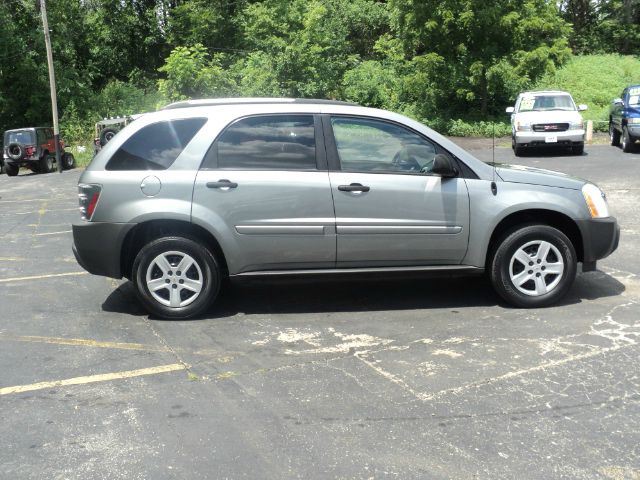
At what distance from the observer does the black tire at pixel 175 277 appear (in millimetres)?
5660

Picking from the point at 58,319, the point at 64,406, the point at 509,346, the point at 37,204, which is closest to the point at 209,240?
the point at 58,319

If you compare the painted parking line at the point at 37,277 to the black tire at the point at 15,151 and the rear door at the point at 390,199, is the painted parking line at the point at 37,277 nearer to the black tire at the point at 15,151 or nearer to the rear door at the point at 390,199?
the rear door at the point at 390,199

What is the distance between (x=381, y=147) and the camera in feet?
19.0

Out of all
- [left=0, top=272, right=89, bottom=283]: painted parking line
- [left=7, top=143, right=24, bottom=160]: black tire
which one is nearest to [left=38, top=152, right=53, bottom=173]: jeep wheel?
[left=7, top=143, right=24, bottom=160]: black tire

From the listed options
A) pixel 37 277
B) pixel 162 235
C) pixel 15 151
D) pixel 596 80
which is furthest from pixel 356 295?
pixel 596 80

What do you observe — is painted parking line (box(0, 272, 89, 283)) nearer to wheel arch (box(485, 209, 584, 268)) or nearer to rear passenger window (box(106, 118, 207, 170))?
rear passenger window (box(106, 118, 207, 170))

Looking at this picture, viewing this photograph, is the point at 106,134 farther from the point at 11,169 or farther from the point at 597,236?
the point at 597,236

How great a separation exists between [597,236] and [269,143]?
293cm

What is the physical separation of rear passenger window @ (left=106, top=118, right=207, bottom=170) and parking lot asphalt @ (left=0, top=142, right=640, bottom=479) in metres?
1.34

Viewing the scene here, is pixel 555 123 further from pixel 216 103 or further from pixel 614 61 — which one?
pixel 614 61

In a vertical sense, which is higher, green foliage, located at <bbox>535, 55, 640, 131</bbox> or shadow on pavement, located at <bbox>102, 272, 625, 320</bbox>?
green foliage, located at <bbox>535, 55, 640, 131</bbox>

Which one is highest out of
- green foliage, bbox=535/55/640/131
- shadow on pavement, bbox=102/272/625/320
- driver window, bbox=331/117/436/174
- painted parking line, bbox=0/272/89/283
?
green foliage, bbox=535/55/640/131

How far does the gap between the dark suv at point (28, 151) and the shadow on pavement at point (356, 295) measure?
2079cm

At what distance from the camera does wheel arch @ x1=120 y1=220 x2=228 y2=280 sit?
225 inches
